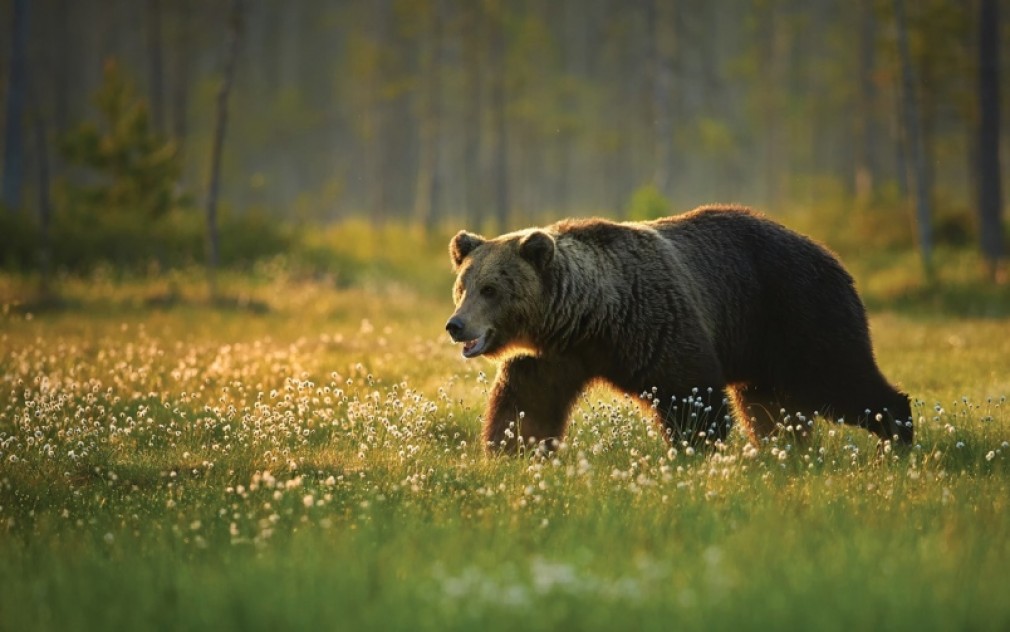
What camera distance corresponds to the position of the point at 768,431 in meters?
8.52

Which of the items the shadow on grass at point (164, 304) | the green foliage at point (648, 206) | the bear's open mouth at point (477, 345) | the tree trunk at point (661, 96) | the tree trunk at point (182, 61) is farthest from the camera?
the tree trunk at point (182, 61)

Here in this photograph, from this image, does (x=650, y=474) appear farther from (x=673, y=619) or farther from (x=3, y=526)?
(x=3, y=526)

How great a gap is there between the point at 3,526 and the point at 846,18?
57773 millimetres

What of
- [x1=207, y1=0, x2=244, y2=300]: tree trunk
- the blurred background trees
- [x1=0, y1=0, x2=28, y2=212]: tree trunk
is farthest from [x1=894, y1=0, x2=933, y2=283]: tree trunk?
[x1=0, y1=0, x2=28, y2=212]: tree trunk

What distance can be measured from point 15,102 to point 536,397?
958 inches

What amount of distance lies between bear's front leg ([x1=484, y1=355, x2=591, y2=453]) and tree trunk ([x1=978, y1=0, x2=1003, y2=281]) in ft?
55.9

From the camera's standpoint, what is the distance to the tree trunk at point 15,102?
26797 mm

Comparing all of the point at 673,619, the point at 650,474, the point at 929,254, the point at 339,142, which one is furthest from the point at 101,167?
the point at 339,142

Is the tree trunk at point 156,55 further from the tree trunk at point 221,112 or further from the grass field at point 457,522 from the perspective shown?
the grass field at point 457,522

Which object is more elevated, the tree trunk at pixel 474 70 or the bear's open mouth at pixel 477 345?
the tree trunk at pixel 474 70

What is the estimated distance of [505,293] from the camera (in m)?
7.26

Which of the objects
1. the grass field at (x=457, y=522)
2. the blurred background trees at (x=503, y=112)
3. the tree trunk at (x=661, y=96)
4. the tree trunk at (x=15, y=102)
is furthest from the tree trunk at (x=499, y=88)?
the grass field at (x=457, y=522)

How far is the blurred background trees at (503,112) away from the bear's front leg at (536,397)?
488 inches

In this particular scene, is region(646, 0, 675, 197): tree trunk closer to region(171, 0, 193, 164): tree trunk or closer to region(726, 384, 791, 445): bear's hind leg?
region(171, 0, 193, 164): tree trunk
